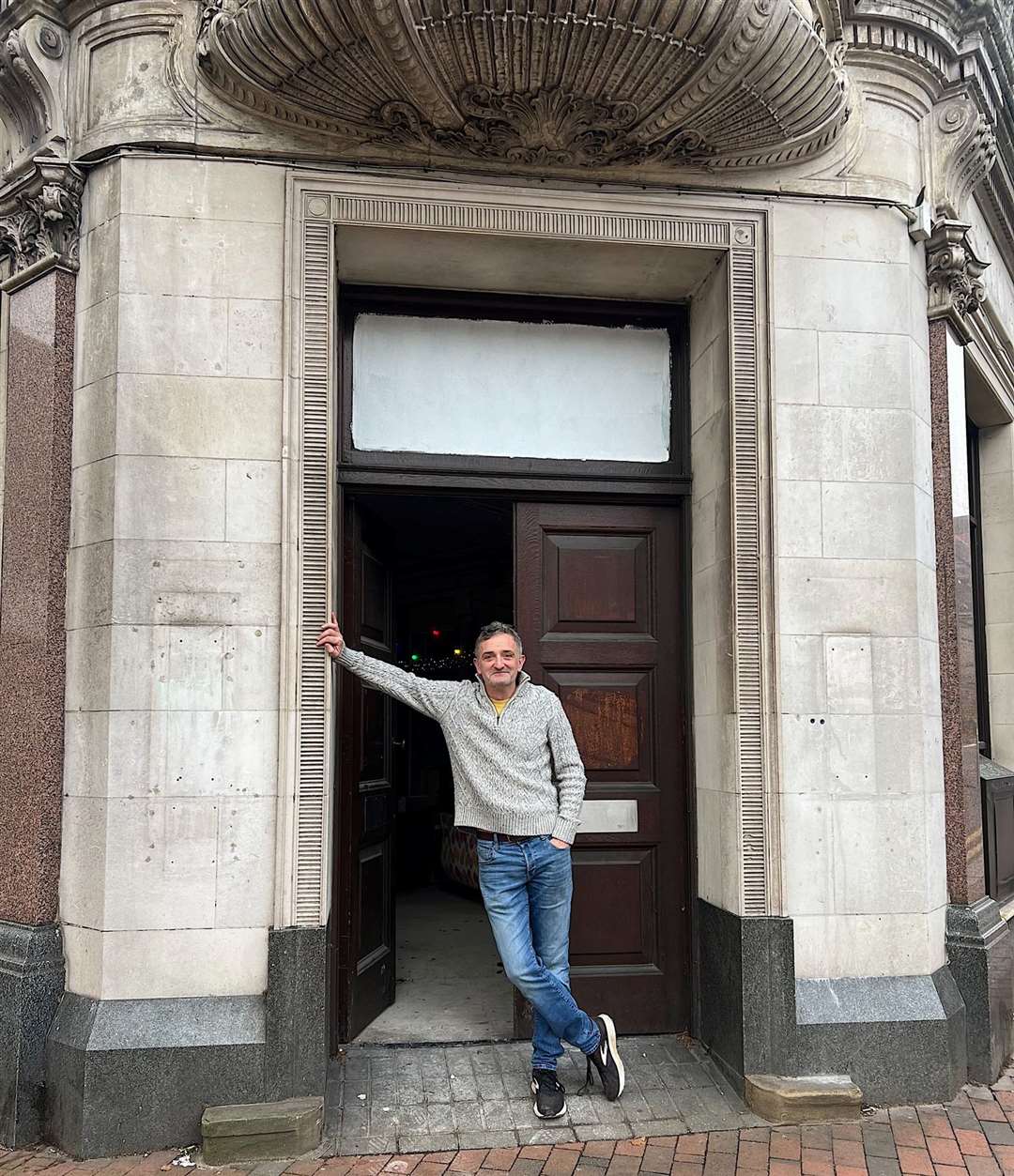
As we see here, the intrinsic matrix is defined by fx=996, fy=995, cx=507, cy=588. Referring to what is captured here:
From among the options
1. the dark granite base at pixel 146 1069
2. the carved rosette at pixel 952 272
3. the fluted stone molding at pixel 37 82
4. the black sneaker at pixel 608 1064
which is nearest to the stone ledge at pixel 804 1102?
the black sneaker at pixel 608 1064

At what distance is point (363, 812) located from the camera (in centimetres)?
535

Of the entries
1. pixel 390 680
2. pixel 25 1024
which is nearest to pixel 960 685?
pixel 390 680

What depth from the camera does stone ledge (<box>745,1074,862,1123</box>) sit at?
4387 mm

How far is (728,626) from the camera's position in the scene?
495cm

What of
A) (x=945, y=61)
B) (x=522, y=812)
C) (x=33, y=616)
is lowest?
(x=522, y=812)

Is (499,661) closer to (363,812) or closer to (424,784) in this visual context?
(363,812)

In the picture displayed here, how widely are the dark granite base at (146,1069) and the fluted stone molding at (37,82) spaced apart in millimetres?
3980

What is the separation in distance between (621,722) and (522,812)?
1175mm

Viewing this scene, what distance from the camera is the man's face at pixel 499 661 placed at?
14.5ft

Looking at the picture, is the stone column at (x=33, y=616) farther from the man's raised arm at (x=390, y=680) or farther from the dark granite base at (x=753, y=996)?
the dark granite base at (x=753, y=996)

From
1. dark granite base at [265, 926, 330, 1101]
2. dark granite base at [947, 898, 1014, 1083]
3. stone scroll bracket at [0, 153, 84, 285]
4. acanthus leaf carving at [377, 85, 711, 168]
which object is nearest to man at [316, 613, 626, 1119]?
dark granite base at [265, 926, 330, 1101]

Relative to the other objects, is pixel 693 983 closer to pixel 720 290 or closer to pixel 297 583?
pixel 297 583

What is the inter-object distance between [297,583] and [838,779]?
2.74 m

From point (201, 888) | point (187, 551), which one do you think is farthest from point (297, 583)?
point (201, 888)
